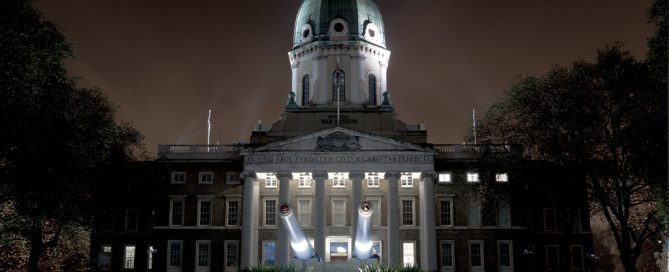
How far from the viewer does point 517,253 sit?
2335 inches

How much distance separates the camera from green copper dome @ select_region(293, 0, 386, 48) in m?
66.7

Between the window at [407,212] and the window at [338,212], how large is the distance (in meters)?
4.99

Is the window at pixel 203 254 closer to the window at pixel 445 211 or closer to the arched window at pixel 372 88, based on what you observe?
the window at pixel 445 211

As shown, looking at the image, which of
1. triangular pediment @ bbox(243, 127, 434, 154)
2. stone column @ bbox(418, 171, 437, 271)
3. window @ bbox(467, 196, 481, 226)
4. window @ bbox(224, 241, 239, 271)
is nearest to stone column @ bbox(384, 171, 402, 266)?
stone column @ bbox(418, 171, 437, 271)

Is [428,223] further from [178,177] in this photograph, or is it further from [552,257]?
[178,177]

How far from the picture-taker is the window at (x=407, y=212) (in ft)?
198

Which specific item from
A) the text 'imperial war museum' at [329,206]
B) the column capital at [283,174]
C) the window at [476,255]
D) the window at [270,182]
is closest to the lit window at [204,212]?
the text 'imperial war museum' at [329,206]

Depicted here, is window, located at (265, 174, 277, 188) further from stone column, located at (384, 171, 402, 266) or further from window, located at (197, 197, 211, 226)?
stone column, located at (384, 171, 402, 266)

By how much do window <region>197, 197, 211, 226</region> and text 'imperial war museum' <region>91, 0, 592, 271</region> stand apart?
0.12 m

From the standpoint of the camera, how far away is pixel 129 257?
201ft

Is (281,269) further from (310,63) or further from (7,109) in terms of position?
(310,63)

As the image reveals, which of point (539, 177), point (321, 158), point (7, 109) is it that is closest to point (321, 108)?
point (321, 158)

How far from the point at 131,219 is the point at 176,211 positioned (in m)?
4.10

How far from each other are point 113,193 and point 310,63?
2125cm
